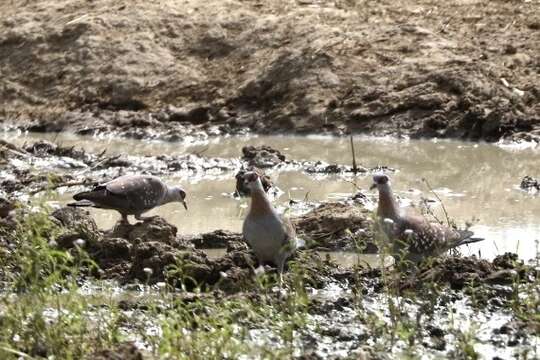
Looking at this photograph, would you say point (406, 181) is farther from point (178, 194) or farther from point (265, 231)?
point (265, 231)

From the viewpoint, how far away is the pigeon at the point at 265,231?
834cm

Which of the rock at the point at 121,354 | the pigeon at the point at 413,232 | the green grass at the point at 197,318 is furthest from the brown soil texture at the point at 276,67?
the rock at the point at 121,354

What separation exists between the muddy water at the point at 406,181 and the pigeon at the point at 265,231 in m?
1.58

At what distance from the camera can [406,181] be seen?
12.6m

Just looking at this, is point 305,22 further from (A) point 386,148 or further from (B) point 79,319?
(B) point 79,319

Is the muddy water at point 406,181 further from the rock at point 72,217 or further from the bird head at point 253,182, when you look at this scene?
the bird head at point 253,182

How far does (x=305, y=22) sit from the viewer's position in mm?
17328

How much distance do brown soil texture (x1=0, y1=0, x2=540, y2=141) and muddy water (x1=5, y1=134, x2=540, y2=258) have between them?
53cm

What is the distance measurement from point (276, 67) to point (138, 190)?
6843mm

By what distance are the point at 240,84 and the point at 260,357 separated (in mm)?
10562

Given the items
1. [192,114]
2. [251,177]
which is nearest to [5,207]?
[251,177]

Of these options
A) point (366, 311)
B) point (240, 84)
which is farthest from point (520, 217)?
point (240, 84)

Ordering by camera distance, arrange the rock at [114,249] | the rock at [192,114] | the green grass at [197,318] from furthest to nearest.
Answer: the rock at [192,114]
the rock at [114,249]
the green grass at [197,318]

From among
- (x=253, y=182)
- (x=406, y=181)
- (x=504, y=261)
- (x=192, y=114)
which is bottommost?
(x=192, y=114)
